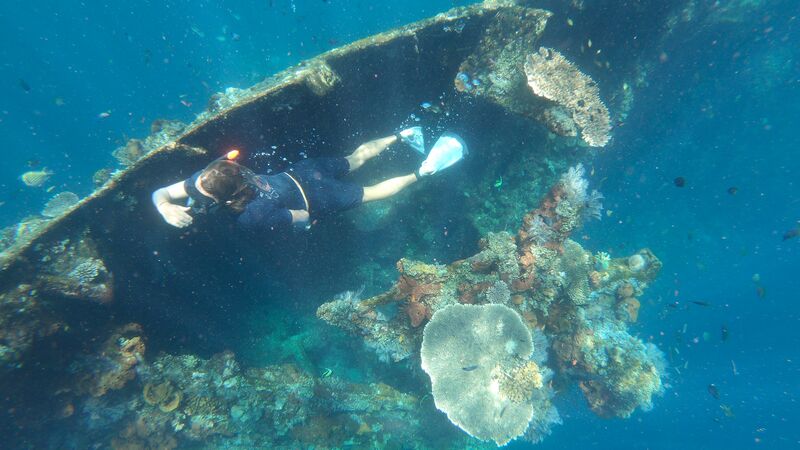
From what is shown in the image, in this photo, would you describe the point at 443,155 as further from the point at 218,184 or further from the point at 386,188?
the point at 218,184

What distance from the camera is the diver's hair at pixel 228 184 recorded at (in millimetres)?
3717

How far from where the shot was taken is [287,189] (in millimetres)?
4863

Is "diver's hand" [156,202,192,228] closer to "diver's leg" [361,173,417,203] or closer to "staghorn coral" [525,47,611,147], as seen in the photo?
"diver's leg" [361,173,417,203]

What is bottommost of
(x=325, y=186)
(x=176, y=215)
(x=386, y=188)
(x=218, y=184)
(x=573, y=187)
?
(x=573, y=187)

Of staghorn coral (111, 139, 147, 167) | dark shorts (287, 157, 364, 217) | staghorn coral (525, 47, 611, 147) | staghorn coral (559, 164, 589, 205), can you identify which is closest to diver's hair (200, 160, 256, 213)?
dark shorts (287, 157, 364, 217)

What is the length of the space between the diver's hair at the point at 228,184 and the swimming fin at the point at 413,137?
2849 mm

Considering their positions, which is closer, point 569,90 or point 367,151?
point 569,90

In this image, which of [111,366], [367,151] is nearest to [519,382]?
[367,151]

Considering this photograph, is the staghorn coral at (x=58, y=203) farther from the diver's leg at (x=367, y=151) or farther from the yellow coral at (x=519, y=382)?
the yellow coral at (x=519, y=382)

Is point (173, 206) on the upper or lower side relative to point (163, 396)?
upper

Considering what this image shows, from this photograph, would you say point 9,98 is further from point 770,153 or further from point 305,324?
point 770,153

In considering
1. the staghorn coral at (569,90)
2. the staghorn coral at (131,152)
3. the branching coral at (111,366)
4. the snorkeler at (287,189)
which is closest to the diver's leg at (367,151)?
the snorkeler at (287,189)

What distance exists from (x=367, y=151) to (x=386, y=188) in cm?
73

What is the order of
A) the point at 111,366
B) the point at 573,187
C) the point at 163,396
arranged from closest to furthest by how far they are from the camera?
the point at 111,366
the point at 163,396
the point at 573,187
